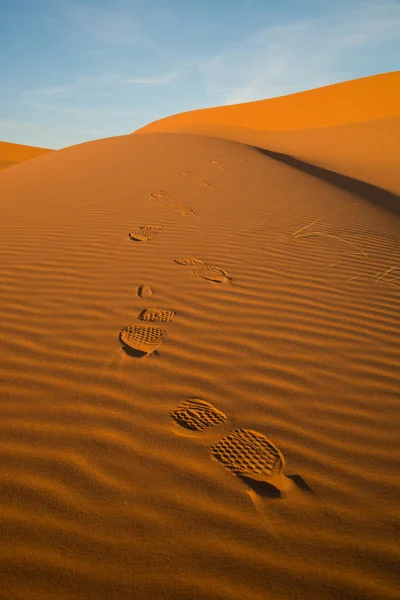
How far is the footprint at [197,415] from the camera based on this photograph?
1839 millimetres

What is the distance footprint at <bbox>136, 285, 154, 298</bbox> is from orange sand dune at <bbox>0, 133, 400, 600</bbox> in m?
0.02

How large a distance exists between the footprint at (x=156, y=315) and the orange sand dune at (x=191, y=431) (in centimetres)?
7

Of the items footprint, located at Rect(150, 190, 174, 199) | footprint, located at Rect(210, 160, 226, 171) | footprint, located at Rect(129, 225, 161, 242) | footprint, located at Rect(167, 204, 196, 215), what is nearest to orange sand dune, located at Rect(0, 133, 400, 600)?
footprint, located at Rect(129, 225, 161, 242)

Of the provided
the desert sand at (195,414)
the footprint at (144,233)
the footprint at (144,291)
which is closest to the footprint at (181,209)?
the footprint at (144,233)

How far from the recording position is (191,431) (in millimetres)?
1794

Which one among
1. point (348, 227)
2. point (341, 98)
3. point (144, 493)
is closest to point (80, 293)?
point (144, 493)

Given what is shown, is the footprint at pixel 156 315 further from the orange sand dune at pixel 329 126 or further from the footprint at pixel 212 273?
the orange sand dune at pixel 329 126

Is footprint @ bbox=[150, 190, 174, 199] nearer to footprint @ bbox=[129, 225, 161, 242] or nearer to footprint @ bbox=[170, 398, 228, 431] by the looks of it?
footprint @ bbox=[129, 225, 161, 242]

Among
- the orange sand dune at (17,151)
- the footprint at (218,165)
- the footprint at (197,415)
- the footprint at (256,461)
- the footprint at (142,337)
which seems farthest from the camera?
the orange sand dune at (17,151)

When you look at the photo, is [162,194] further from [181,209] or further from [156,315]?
[156,315]

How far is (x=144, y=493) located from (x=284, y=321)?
5.21 ft

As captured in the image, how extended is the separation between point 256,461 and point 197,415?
371 mm

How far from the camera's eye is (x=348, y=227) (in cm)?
508

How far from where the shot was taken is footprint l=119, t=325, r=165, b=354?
2367 millimetres
